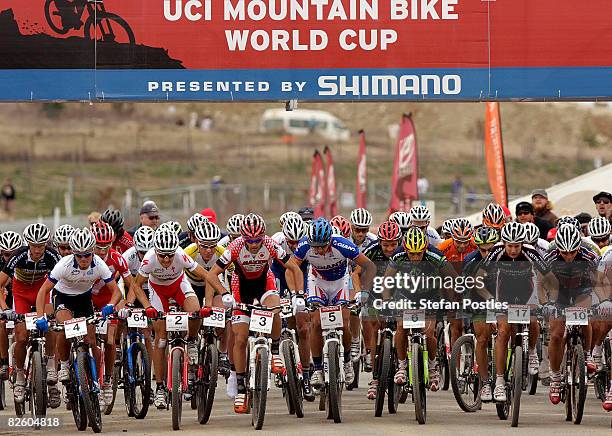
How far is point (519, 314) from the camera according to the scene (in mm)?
13781

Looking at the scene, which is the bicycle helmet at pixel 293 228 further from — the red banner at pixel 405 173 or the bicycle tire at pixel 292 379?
the red banner at pixel 405 173

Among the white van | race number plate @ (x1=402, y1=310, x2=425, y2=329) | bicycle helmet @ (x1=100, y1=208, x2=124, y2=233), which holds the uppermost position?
the white van

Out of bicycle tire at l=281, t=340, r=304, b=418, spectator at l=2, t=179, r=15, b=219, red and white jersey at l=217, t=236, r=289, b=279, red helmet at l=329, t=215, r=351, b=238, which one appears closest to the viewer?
bicycle tire at l=281, t=340, r=304, b=418

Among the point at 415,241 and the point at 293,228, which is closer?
the point at 415,241

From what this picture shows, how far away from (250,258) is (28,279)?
7.43ft

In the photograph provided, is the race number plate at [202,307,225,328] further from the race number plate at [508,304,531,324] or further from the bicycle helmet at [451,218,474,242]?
the bicycle helmet at [451,218,474,242]

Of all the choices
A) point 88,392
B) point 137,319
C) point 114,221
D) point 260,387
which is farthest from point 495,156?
point 88,392

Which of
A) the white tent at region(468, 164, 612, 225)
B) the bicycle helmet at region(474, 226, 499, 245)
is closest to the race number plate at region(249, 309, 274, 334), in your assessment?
the bicycle helmet at region(474, 226, 499, 245)

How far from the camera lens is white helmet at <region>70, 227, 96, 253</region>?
13.8 metres

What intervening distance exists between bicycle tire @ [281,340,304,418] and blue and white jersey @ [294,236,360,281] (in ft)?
4.20

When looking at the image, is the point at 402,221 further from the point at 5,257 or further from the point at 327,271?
the point at 5,257

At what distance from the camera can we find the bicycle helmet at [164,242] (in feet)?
46.6

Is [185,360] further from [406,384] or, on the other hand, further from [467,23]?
[467,23]

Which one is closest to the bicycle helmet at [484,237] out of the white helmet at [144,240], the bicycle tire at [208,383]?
the bicycle tire at [208,383]
